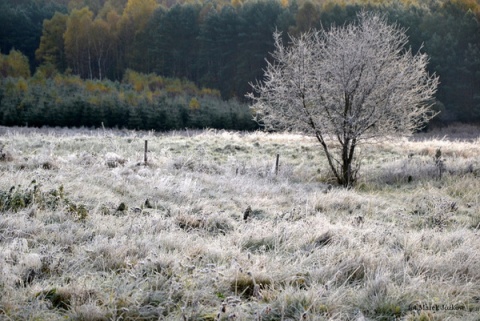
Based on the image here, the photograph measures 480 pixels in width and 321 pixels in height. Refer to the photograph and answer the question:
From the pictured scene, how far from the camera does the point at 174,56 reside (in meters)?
50.2

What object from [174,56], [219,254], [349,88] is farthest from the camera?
[174,56]

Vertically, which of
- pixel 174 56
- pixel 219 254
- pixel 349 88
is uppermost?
pixel 174 56

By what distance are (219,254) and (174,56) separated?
47965mm

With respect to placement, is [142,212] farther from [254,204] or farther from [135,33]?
[135,33]

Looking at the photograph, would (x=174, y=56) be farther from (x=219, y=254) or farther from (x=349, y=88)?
(x=219, y=254)

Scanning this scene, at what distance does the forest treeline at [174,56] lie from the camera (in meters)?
34.4

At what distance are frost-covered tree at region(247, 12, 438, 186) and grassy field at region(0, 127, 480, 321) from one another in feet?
11.9

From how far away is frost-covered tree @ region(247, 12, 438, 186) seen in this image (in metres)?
11.8

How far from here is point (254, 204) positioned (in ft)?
24.7

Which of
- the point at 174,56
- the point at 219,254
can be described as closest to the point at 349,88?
the point at 219,254

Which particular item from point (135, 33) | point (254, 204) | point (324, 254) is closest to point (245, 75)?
point (135, 33)

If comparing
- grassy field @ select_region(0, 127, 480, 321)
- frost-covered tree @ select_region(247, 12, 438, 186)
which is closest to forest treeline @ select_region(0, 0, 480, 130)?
frost-covered tree @ select_region(247, 12, 438, 186)

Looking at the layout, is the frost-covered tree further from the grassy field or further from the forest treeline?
the forest treeline

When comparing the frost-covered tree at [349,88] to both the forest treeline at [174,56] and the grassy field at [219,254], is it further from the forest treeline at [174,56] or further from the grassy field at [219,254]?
the forest treeline at [174,56]
